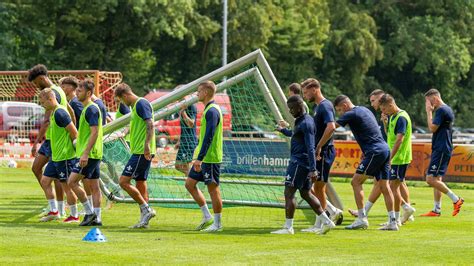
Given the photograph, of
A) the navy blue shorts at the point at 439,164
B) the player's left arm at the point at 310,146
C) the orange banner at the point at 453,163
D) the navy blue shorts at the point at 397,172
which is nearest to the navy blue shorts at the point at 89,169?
the player's left arm at the point at 310,146

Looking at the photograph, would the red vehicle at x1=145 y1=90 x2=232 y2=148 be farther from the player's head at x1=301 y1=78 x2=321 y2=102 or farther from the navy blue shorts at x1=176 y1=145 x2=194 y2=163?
the player's head at x1=301 y1=78 x2=321 y2=102

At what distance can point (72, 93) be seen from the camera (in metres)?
16.3

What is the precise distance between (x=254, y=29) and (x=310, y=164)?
4149 cm

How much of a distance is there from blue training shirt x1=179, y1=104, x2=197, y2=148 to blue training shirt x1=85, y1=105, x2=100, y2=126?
11.7 ft

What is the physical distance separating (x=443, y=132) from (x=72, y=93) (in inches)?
240

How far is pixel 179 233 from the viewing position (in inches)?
572

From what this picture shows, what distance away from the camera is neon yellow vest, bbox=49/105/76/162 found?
1571 centimetres

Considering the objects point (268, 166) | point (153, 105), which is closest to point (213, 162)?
point (153, 105)

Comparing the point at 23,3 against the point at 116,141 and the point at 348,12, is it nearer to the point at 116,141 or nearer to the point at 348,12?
the point at 348,12

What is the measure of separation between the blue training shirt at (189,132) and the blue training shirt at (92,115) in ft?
11.7

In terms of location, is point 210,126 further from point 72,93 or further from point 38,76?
point 38,76

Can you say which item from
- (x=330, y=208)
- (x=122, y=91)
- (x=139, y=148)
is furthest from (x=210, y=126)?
(x=330, y=208)

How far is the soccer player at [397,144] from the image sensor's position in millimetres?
16422

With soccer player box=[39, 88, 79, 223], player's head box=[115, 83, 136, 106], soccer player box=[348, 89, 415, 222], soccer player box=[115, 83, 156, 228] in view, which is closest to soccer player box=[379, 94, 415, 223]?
soccer player box=[348, 89, 415, 222]
